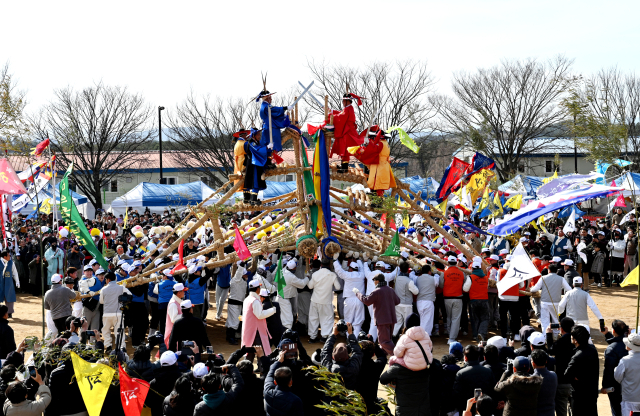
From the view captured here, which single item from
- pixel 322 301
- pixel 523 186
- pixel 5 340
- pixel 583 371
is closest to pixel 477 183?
pixel 523 186

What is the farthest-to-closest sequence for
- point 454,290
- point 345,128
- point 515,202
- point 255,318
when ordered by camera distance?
point 515,202
point 345,128
point 454,290
point 255,318

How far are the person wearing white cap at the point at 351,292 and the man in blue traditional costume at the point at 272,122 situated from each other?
263 centimetres

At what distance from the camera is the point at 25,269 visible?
18703mm

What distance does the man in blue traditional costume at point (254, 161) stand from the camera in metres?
12.9

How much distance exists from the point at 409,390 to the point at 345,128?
296 inches

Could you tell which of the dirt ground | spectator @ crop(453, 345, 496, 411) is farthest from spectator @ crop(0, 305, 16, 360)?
spectator @ crop(453, 345, 496, 411)

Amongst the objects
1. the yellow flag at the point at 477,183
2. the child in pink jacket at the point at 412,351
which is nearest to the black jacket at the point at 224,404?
the child in pink jacket at the point at 412,351

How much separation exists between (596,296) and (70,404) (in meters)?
14.3

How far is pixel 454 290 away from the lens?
12570 mm

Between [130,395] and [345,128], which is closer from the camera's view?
[130,395]

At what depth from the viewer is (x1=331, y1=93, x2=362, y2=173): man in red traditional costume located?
524 inches

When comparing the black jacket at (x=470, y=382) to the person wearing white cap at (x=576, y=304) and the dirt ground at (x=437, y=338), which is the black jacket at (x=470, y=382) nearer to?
the dirt ground at (x=437, y=338)

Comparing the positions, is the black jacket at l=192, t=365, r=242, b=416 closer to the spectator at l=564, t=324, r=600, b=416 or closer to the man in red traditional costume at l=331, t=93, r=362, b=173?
the spectator at l=564, t=324, r=600, b=416

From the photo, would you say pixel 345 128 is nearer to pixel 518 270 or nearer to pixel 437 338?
pixel 437 338
